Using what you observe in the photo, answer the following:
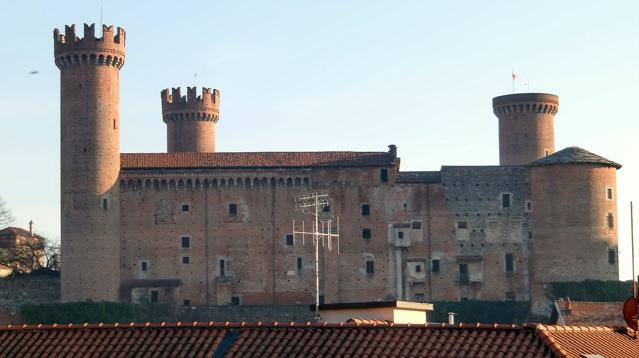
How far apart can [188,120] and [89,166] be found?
563 inches

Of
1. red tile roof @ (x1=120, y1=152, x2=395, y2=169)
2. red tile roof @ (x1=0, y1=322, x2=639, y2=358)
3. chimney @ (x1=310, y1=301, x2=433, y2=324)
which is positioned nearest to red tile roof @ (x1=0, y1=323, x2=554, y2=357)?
red tile roof @ (x1=0, y1=322, x2=639, y2=358)

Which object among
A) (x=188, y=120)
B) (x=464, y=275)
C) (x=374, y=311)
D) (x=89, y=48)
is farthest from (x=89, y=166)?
(x=374, y=311)

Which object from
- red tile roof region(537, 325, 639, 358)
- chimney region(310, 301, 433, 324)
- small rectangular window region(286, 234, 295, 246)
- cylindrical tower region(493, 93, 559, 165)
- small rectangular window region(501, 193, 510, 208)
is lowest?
red tile roof region(537, 325, 639, 358)

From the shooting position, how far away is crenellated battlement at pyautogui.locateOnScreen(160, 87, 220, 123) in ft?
294

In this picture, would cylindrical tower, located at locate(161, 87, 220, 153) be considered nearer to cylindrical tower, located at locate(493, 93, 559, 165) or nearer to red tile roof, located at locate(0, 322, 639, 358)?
cylindrical tower, located at locate(493, 93, 559, 165)

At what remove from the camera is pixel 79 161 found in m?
75.9

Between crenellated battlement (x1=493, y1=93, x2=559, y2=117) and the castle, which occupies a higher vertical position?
crenellated battlement (x1=493, y1=93, x2=559, y2=117)

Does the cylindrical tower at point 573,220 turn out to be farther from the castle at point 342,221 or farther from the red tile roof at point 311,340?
the red tile roof at point 311,340

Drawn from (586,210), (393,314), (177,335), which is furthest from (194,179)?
(177,335)

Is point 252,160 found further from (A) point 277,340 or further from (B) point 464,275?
(A) point 277,340

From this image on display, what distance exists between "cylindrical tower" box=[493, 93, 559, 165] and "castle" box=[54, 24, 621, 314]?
32.7ft

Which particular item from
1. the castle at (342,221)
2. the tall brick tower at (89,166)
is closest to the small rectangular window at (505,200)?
the castle at (342,221)

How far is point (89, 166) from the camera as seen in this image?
76000 millimetres

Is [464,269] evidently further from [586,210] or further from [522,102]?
[522,102]
